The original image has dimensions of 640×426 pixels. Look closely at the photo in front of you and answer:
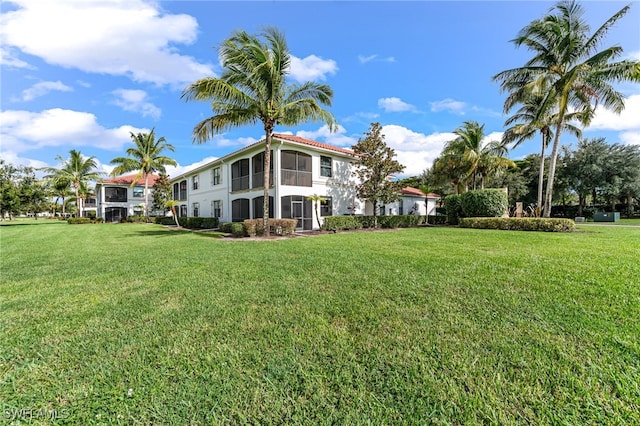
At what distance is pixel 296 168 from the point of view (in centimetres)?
1797

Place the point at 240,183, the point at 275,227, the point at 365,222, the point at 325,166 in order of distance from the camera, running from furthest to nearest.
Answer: the point at 240,183 < the point at 325,166 < the point at 365,222 < the point at 275,227

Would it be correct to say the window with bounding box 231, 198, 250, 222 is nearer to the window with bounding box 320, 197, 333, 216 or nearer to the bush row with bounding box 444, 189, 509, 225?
the window with bounding box 320, 197, 333, 216

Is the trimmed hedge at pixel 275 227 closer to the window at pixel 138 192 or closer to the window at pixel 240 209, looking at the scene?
the window at pixel 240 209

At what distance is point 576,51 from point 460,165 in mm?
10985

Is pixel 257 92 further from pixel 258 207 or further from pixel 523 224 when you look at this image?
pixel 523 224

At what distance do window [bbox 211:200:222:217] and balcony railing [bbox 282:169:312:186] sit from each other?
367 inches

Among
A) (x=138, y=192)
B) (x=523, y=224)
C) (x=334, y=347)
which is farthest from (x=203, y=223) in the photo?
(x=138, y=192)

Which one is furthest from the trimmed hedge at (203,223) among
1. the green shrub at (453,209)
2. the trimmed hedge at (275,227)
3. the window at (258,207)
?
the green shrub at (453,209)

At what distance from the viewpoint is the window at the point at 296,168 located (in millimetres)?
17516

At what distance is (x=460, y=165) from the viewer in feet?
82.5

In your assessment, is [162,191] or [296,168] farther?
[162,191]

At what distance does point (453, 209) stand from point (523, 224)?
6220 millimetres

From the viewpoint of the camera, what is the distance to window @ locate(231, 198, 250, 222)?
20328mm

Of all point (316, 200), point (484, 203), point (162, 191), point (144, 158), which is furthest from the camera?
point (162, 191)
